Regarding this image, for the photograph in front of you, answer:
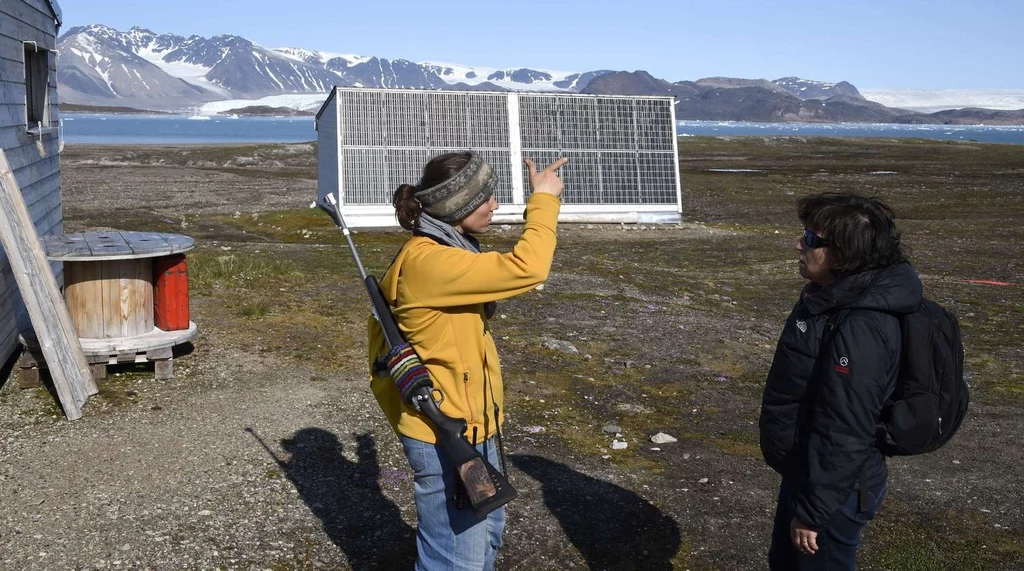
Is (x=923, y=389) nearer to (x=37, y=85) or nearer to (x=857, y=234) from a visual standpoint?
(x=857, y=234)

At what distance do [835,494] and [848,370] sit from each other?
0.48 meters

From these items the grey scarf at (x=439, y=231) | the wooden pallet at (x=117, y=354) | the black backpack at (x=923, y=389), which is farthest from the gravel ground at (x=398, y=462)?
the grey scarf at (x=439, y=231)

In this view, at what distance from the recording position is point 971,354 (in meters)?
11.4

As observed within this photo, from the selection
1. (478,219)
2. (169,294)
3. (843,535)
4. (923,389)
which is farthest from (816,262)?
(169,294)

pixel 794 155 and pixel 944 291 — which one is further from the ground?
pixel 794 155

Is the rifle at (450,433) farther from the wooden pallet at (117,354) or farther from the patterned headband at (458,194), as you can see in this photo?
the wooden pallet at (117,354)

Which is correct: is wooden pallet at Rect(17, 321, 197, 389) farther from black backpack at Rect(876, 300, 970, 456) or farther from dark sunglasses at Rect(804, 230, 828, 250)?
black backpack at Rect(876, 300, 970, 456)

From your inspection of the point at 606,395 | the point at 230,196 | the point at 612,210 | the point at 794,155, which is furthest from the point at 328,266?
the point at 794,155

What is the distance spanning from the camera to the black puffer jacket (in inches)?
139

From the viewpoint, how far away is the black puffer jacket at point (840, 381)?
11.6 ft

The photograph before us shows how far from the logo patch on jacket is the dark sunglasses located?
50cm

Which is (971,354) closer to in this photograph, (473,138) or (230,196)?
(473,138)

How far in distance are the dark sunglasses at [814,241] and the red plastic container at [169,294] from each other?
6.81 metres

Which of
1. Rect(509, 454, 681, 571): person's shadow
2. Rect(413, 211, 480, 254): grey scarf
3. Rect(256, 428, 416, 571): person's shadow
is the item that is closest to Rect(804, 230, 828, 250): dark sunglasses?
Rect(413, 211, 480, 254): grey scarf
